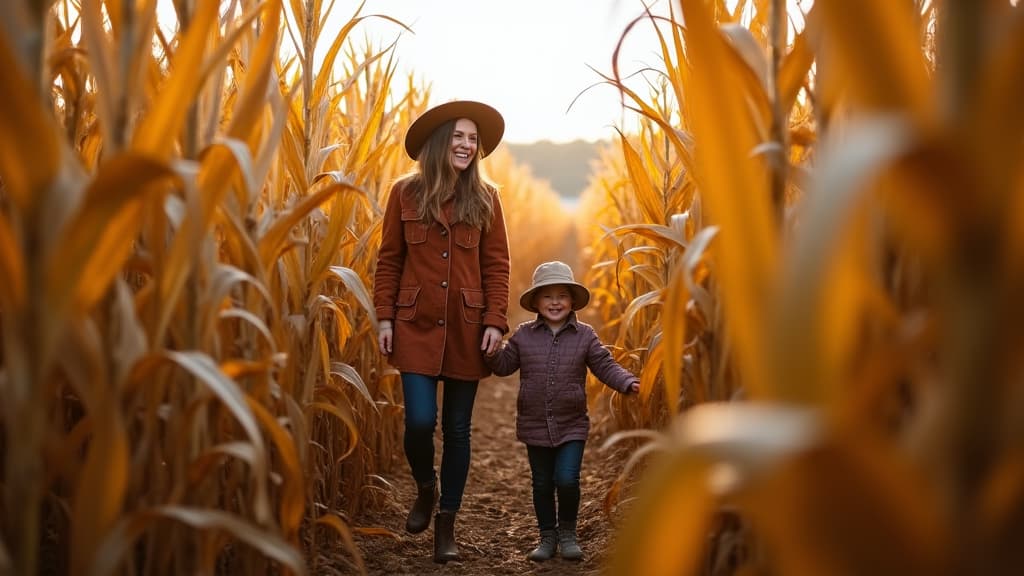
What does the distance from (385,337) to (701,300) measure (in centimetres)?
149

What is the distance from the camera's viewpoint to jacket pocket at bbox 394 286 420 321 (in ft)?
9.54

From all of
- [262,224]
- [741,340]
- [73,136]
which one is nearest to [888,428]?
[741,340]

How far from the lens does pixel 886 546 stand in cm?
68

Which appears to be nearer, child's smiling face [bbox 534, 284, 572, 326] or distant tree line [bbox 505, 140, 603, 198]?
child's smiling face [bbox 534, 284, 572, 326]

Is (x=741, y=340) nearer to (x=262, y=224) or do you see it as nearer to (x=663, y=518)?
(x=663, y=518)

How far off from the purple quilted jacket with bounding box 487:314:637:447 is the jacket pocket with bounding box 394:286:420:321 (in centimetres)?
35

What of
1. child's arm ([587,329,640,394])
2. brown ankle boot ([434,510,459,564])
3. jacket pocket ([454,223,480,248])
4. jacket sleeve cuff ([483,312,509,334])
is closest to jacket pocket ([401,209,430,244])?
→ jacket pocket ([454,223,480,248])

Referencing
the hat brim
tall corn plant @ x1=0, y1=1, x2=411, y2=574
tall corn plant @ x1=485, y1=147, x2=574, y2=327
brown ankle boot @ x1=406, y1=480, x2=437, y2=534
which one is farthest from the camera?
tall corn plant @ x1=485, y1=147, x2=574, y2=327

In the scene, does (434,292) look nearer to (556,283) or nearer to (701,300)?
(556,283)

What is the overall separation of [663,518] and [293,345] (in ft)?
5.06

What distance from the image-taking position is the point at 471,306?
9.78ft

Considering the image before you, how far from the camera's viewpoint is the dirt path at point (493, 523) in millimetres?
2713

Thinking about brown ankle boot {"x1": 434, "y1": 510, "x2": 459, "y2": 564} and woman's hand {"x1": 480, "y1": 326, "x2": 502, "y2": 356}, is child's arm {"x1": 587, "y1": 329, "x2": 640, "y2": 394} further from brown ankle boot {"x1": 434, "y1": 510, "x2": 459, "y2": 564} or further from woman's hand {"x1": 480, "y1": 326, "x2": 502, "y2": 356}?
brown ankle boot {"x1": 434, "y1": 510, "x2": 459, "y2": 564}

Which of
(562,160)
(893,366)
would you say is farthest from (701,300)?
(562,160)
